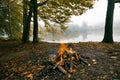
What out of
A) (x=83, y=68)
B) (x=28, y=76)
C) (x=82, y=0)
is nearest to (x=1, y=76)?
(x=28, y=76)

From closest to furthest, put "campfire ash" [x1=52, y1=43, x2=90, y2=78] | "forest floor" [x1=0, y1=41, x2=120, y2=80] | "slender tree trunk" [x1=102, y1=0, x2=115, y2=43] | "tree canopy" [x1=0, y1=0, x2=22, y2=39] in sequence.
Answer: "forest floor" [x1=0, y1=41, x2=120, y2=80]
"campfire ash" [x1=52, y1=43, x2=90, y2=78]
"slender tree trunk" [x1=102, y1=0, x2=115, y2=43]
"tree canopy" [x1=0, y1=0, x2=22, y2=39]

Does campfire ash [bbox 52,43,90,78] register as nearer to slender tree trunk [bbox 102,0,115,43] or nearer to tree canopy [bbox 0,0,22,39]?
slender tree trunk [bbox 102,0,115,43]

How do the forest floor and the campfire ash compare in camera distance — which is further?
the campfire ash

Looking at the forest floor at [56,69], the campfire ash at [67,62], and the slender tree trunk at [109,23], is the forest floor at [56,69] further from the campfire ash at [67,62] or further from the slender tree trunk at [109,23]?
the slender tree trunk at [109,23]

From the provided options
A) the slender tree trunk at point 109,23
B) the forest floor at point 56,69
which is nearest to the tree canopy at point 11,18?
the slender tree trunk at point 109,23

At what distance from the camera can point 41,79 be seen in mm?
10492

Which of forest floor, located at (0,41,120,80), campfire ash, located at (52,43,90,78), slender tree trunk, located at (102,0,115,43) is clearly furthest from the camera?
slender tree trunk, located at (102,0,115,43)

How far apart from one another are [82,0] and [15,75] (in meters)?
10.5

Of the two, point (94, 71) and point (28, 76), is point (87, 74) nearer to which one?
point (94, 71)

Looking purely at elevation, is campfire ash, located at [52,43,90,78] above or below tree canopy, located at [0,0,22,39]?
below

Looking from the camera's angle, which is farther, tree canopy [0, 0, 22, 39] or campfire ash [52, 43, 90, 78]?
tree canopy [0, 0, 22, 39]

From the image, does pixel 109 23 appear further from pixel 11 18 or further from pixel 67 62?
pixel 11 18

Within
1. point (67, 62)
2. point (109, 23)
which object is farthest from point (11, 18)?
point (67, 62)

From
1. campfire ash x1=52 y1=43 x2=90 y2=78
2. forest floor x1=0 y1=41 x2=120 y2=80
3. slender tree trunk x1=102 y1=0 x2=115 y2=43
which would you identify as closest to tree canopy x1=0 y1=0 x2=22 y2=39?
slender tree trunk x1=102 y1=0 x2=115 y2=43
